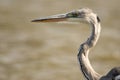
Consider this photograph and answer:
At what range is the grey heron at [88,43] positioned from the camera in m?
6.28

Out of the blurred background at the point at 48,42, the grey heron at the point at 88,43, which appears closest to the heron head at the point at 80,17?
the grey heron at the point at 88,43

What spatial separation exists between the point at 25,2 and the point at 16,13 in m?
0.65

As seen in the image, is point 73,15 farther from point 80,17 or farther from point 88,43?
point 88,43

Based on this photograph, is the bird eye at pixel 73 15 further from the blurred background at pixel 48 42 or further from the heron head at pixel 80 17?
the blurred background at pixel 48 42

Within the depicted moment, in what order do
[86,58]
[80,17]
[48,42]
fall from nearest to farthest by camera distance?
1. [86,58]
2. [80,17]
3. [48,42]

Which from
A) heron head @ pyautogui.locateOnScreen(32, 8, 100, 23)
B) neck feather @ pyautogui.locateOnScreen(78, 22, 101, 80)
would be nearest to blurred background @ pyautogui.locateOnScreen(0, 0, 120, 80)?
heron head @ pyautogui.locateOnScreen(32, 8, 100, 23)

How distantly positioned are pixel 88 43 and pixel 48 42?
184 inches

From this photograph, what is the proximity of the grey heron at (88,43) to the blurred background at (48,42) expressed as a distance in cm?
317

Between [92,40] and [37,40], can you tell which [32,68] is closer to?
[37,40]

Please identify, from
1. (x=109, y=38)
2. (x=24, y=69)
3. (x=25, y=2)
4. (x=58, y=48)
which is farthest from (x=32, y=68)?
(x=25, y=2)

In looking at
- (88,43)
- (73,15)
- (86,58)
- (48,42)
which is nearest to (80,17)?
(73,15)

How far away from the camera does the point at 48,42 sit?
1102cm

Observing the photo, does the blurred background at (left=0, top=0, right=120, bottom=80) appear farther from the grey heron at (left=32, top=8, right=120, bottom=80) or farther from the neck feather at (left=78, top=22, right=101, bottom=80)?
the neck feather at (left=78, top=22, right=101, bottom=80)

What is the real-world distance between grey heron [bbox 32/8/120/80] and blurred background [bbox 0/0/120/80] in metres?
3.17
